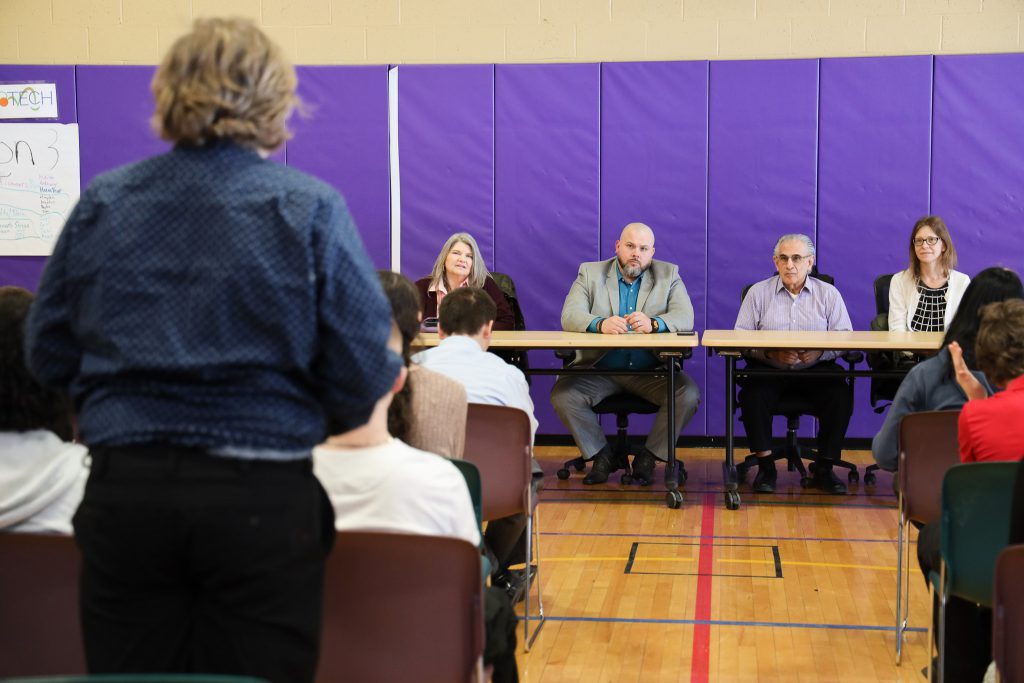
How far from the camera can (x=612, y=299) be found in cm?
572

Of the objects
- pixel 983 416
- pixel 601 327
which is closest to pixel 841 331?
pixel 601 327

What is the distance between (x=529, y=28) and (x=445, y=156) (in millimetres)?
914

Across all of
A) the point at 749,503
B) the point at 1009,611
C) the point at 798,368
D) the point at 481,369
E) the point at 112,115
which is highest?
the point at 112,115

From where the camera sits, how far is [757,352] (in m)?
5.30

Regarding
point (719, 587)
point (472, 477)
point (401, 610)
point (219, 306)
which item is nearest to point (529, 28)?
point (719, 587)

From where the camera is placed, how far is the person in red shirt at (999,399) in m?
2.48

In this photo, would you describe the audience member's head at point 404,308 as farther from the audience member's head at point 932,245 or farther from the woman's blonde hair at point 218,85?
the audience member's head at point 932,245

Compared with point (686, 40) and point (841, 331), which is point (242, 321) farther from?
point (686, 40)

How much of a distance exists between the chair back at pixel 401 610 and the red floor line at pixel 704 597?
1.39 metres

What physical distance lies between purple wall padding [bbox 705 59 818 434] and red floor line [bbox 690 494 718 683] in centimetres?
175

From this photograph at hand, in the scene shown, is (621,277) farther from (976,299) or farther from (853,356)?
(976,299)

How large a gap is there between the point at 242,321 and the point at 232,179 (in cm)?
18

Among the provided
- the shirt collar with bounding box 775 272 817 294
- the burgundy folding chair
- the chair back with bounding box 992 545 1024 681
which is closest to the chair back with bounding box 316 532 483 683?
the chair back with bounding box 992 545 1024 681

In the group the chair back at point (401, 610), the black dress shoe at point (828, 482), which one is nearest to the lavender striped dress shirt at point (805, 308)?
the black dress shoe at point (828, 482)
